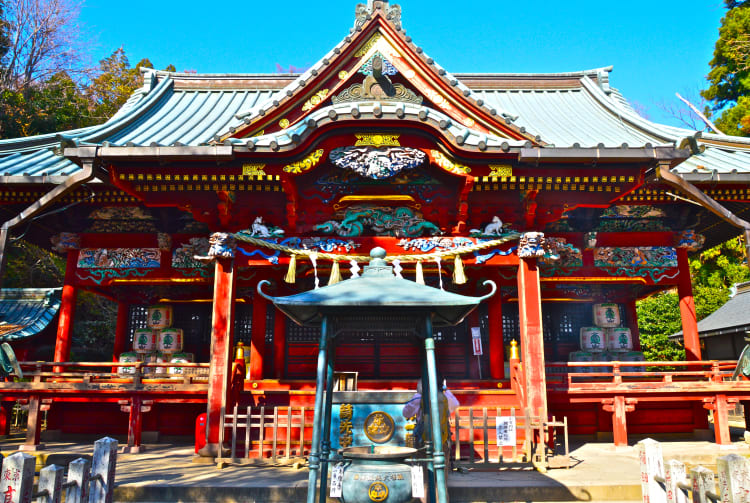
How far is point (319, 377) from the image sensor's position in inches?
219

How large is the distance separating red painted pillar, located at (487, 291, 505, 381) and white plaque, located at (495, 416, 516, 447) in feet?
10.5

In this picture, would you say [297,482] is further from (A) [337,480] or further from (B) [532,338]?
(B) [532,338]

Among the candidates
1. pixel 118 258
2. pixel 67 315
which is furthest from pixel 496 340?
pixel 67 315

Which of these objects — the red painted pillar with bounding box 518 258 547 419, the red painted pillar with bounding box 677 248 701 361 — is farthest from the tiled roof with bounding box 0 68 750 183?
the red painted pillar with bounding box 518 258 547 419

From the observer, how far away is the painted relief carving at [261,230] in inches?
412

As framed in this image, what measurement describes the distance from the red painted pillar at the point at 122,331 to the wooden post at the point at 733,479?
13.6 metres

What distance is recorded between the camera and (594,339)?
13305 mm

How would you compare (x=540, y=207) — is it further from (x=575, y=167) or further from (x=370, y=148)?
(x=370, y=148)

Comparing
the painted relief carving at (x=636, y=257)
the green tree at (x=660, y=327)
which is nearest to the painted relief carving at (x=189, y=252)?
the painted relief carving at (x=636, y=257)

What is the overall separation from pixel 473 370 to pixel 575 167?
19.6 ft

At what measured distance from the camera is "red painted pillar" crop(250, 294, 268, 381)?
1215 cm

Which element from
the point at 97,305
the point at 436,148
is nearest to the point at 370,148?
the point at 436,148

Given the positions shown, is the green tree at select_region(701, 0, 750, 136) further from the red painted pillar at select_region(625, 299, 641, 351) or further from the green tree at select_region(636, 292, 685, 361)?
the red painted pillar at select_region(625, 299, 641, 351)

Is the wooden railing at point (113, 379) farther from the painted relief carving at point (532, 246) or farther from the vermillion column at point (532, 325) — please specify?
the painted relief carving at point (532, 246)
